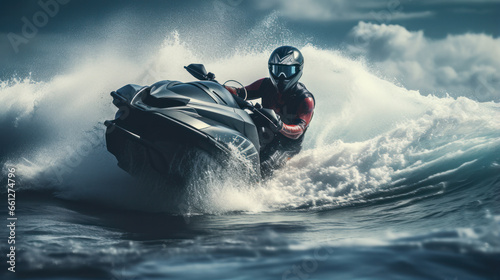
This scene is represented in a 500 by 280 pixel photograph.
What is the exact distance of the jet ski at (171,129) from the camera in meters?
4.27

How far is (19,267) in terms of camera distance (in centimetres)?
270

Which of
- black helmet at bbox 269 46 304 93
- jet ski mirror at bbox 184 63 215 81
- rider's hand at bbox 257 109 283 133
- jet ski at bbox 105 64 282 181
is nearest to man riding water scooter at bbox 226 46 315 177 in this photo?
black helmet at bbox 269 46 304 93

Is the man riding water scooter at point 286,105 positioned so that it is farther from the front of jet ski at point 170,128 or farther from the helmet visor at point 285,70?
the front of jet ski at point 170,128

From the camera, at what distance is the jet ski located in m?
4.27

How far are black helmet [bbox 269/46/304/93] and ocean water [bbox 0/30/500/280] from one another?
4.22ft

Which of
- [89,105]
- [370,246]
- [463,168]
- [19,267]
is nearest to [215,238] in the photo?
[370,246]

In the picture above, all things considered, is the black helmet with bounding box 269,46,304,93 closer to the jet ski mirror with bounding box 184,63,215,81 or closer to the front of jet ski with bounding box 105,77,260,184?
the jet ski mirror with bounding box 184,63,215,81

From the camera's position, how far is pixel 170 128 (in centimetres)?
426

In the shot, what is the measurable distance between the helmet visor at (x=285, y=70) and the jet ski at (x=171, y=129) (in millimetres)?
1331

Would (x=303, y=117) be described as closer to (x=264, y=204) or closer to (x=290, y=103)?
(x=290, y=103)

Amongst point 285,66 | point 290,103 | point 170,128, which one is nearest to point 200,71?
point 285,66

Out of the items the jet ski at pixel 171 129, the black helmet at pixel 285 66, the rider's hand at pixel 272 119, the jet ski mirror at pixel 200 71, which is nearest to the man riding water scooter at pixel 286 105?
the black helmet at pixel 285 66

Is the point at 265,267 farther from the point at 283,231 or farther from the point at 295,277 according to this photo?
the point at 283,231

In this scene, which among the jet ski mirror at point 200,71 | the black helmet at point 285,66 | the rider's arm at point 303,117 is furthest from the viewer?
the black helmet at point 285,66
